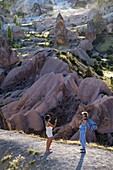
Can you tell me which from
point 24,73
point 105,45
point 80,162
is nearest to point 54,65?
point 24,73

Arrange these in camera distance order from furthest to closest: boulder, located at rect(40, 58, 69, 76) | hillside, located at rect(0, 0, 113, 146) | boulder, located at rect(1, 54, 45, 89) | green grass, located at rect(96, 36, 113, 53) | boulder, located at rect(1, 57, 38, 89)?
1. green grass, located at rect(96, 36, 113, 53)
2. boulder, located at rect(1, 57, 38, 89)
3. boulder, located at rect(1, 54, 45, 89)
4. boulder, located at rect(40, 58, 69, 76)
5. hillside, located at rect(0, 0, 113, 146)

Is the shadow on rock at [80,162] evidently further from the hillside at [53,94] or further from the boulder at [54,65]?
the boulder at [54,65]

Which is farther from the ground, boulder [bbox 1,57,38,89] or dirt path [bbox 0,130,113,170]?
boulder [bbox 1,57,38,89]

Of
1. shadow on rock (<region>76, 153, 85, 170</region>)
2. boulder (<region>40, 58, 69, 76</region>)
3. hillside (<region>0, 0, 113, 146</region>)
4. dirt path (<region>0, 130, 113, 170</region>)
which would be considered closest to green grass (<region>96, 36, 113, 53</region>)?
hillside (<region>0, 0, 113, 146</region>)

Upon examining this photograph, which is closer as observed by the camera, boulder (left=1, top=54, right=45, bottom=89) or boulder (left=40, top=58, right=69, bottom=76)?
boulder (left=40, top=58, right=69, bottom=76)

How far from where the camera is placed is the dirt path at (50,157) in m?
14.8

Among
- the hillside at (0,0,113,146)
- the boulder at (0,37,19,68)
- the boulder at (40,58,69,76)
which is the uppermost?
the boulder at (0,37,19,68)

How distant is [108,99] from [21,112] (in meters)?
9.12

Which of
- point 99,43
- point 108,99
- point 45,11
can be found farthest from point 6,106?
point 45,11

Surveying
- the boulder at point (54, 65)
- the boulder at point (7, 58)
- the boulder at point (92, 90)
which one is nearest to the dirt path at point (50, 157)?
the boulder at point (92, 90)

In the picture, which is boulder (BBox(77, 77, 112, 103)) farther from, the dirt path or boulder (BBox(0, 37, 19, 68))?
boulder (BBox(0, 37, 19, 68))

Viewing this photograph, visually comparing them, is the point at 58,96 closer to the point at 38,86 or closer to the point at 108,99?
the point at 38,86

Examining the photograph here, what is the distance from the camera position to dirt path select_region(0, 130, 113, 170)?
48.5 feet

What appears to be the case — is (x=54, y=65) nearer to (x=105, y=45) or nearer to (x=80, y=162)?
(x=80, y=162)
